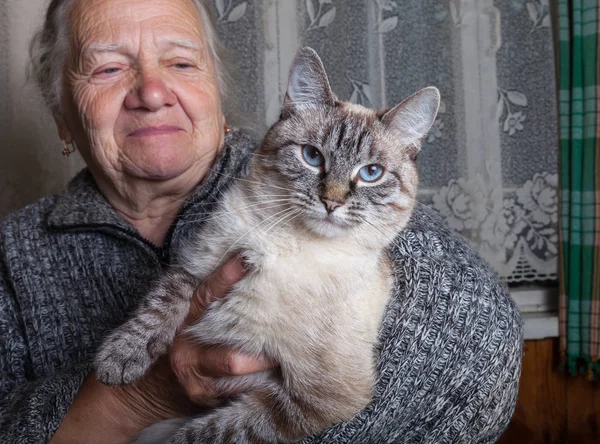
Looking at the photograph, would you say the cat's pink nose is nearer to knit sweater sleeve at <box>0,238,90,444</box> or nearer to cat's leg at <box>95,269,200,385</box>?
cat's leg at <box>95,269,200,385</box>

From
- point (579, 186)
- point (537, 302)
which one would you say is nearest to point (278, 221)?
point (579, 186)

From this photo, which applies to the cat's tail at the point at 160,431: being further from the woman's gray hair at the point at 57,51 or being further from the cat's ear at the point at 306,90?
the woman's gray hair at the point at 57,51

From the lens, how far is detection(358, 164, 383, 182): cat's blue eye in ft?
4.86

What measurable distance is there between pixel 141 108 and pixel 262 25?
1225mm

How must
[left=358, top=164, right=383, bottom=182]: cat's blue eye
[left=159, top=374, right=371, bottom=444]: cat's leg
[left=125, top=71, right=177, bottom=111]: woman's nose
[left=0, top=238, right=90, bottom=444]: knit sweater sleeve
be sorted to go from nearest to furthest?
[left=159, top=374, right=371, bottom=444]: cat's leg < [left=358, top=164, right=383, bottom=182]: cat's blue eye < [left=0, top=238, right=90, bottom=444]: knit sweater sleeve < [left=125, top=71, right=177, bottom=111]: woman's nose

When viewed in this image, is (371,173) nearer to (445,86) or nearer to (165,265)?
(165,265)

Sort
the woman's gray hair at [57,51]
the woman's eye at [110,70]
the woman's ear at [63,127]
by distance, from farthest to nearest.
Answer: the woman's ear at [63,127]
the woman's gray hair at [57,51]
the woman's eye at [110,70]

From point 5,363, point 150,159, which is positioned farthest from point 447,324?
point 5,363

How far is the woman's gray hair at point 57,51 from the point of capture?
85.5 inches

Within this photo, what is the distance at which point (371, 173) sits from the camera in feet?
4.91

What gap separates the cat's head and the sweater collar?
1.20 feet

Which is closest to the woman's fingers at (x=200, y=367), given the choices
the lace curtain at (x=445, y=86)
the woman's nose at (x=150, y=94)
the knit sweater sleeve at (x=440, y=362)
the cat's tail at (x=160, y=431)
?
the cat's tail at (x=160, y=431)

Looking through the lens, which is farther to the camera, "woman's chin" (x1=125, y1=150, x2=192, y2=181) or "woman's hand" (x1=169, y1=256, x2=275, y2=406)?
"woman's chin" (x1=125, y1=150, x2=192, y2=181)

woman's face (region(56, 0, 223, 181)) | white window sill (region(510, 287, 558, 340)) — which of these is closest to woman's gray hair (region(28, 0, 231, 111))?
woman's face (region(56, 0, 223, 181))
